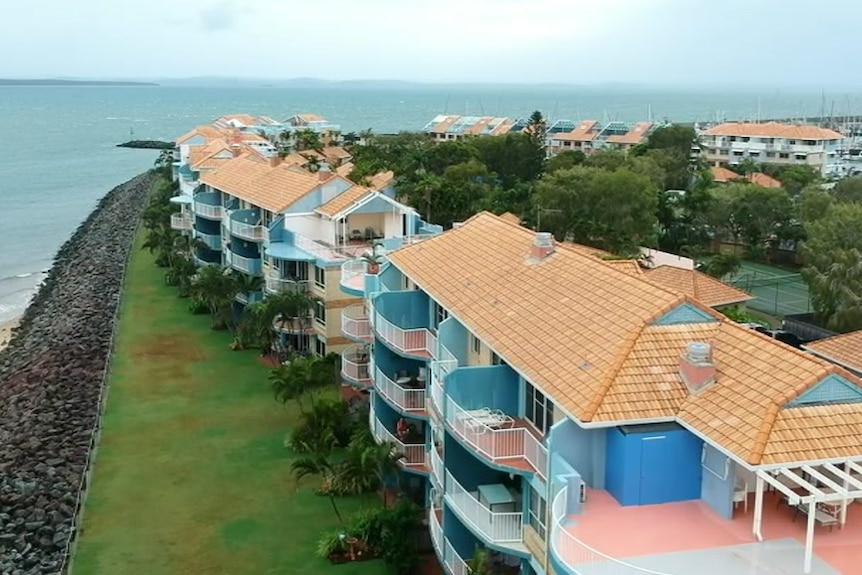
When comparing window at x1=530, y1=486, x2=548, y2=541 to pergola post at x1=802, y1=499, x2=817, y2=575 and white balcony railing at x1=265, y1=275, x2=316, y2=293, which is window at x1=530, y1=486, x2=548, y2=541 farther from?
white balcony railing at x1=265, y1=275, x2=316, y2=293

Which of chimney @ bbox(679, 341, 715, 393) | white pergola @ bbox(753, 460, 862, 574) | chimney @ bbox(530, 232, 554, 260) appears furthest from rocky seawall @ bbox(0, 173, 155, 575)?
white pergola @ bbox(753, 460, 862, 574)

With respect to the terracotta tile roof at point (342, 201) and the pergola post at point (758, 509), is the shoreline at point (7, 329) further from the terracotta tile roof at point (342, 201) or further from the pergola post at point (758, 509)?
the pergola post at point (758, 509)

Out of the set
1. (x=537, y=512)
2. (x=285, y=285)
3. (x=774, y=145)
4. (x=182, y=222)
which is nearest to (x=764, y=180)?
(x=774, y=145)

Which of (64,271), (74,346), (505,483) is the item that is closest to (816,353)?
(505,483)

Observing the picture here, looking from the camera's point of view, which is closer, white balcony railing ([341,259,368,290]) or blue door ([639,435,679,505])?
blue door ([639,435,679,505])

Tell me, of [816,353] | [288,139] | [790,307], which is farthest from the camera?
[288,139]

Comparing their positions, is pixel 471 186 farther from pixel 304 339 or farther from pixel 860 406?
pixel 860 406
